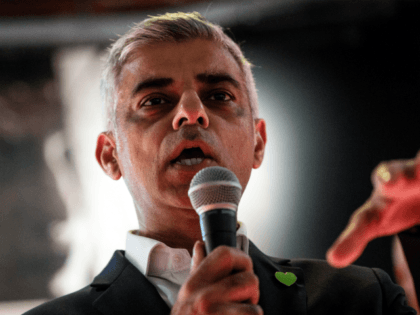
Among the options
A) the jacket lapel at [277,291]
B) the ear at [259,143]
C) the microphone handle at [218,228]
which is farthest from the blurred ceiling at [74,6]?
the microphone handle at [218,228]

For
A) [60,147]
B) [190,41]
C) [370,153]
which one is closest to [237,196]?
[190,41]

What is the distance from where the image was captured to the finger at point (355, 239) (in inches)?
26.7

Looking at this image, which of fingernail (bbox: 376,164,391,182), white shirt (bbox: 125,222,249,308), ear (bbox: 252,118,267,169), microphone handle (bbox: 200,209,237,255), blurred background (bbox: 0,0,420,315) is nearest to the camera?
fingernail (bbox: 376,164,391,182)

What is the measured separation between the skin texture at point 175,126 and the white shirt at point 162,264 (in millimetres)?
92

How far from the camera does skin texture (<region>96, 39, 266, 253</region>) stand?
142 cm

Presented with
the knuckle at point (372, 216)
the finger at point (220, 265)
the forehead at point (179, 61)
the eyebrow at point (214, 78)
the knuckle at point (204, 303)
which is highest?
the forehead at point (179, 61)

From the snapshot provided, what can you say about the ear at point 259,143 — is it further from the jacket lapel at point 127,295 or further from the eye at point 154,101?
the jacket lapel at point 127,295

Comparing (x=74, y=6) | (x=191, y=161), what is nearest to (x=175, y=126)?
(x=191, y=161)

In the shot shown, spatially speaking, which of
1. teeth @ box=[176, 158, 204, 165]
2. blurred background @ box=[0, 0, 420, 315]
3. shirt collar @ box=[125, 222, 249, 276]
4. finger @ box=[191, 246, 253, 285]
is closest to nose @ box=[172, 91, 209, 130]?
teeth @ box=[176, 158, 204, 165]

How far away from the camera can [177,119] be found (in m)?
1.41

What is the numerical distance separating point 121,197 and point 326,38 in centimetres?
252

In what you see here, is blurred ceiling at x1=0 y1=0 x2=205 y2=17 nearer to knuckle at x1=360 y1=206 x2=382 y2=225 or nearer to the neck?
the neck

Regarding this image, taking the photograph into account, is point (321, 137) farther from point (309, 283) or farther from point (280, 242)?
point (309, 283)

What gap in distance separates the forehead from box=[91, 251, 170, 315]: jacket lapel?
765 millimetres
